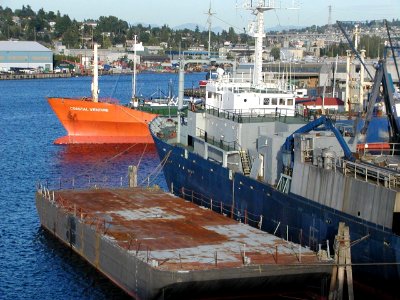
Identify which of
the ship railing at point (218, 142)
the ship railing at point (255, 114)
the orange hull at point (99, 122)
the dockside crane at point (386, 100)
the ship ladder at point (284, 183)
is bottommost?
the orange hull at point (99, 122)

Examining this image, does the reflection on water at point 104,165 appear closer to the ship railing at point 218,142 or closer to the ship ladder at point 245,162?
the ship railing at point 218,142

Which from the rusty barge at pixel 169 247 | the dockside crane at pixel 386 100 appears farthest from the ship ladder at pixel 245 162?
the dockside crane at pixel 386 100

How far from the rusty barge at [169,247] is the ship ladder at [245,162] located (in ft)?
8.74

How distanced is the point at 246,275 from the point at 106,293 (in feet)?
20.6

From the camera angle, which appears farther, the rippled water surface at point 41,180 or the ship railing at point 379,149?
the ship railing at point 379,149

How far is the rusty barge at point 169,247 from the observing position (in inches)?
1078

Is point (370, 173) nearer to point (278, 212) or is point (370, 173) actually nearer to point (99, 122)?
point (278, 212)

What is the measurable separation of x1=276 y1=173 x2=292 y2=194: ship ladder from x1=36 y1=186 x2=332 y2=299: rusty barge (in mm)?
2184

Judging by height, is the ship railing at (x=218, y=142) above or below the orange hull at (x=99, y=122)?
above

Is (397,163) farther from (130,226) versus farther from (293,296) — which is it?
(130,226)

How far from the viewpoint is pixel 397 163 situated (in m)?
31.5

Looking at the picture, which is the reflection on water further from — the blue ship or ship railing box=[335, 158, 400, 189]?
ship railing box=[335, 158, 400, 189]

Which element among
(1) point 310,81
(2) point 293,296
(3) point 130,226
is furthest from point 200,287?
(1) point 310,81

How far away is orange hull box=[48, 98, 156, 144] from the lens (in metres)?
73.1
